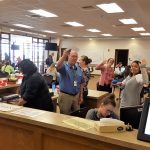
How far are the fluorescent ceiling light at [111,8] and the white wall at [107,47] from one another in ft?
28.5

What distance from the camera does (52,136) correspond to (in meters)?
1.62

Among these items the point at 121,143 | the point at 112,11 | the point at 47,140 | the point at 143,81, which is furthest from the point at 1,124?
the point at 112,11

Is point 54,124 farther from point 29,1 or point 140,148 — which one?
point 29,1

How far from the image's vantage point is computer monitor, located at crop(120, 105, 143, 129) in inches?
66.3

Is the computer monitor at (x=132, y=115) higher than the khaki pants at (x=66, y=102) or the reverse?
higher

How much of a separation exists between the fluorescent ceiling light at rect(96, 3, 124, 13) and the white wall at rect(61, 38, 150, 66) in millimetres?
8688

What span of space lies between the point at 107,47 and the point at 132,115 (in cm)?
1560

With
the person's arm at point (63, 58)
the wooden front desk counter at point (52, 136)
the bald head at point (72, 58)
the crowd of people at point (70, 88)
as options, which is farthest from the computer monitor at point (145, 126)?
the bald head at point (72, 58)

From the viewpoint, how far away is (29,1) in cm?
610

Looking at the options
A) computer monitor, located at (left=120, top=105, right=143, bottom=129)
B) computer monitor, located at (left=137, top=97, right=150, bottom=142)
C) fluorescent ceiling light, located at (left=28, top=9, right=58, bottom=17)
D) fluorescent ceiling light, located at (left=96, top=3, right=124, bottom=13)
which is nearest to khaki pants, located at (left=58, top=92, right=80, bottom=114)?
computer monitor, located at (left=120, top=105, right=143, bottom=129)

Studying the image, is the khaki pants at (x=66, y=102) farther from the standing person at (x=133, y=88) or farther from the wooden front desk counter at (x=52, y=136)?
the wooden front desk counter at (x=52, y=136)

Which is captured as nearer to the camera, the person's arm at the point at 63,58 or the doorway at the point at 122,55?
the person's arm at the point at 63,58

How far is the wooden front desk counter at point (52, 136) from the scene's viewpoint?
1.37 m

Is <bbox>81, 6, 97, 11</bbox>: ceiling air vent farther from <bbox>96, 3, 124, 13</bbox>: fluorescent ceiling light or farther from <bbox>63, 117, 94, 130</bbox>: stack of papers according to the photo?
<bbox>63, 117, 94, 130</bbox>: stack of papers
